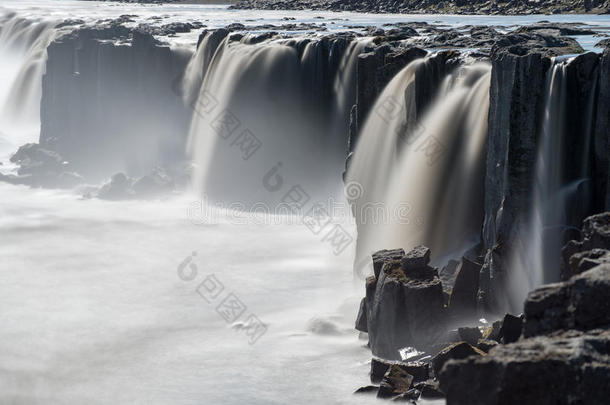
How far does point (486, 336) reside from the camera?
2044 cm

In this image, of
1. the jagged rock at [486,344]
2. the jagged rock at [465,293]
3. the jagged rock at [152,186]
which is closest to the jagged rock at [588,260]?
the jagged rock at [486,344]

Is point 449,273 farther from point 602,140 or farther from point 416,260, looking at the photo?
point 602,140

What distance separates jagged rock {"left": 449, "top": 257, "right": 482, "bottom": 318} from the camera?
74.4ft

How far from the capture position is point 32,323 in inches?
1110

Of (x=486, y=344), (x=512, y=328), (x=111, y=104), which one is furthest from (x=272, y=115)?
(x=512, y=328)

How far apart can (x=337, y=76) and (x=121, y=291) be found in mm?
14870

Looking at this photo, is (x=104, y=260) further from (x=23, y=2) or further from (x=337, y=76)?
(x=23, y=2)

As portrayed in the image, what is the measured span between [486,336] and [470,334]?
47 cm

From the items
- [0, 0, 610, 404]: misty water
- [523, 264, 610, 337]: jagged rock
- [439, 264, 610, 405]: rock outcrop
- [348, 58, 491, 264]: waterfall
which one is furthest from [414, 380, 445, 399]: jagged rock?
[348, 58, 491, 264]: waterfall

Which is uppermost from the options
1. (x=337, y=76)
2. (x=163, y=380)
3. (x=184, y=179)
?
(x=337, y=76)

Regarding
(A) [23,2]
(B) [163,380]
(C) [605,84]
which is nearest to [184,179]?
(B) [163,380]

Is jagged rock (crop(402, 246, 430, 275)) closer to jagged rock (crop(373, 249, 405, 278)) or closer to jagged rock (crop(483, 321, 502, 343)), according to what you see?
jagged rock (crop(373, 249, 405, 278))

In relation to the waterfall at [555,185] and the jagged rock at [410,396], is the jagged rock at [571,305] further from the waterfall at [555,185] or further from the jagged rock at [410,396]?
the waterfall at [555,185]

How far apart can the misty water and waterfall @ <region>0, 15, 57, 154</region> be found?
14.5m
